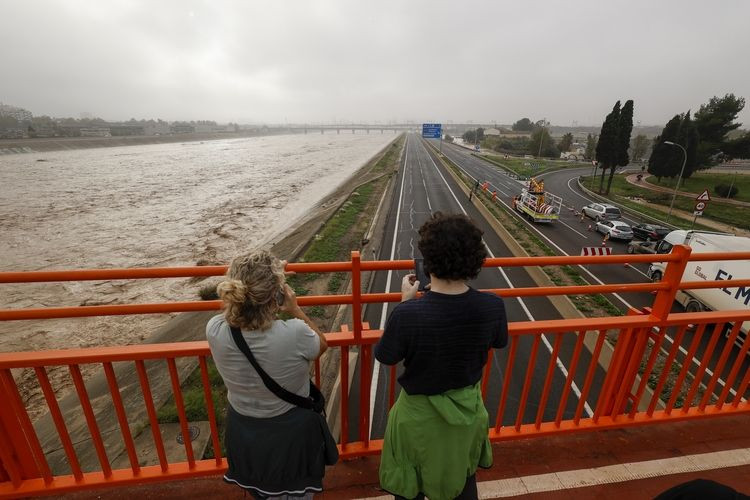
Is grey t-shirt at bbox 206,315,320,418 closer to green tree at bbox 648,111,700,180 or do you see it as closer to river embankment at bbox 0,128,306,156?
green tree at bbox 648,111,700,180

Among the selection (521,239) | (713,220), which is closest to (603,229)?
(521,239)

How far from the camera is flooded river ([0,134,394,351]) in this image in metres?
13.3

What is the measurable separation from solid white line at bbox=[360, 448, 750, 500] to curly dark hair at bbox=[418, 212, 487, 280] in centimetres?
200

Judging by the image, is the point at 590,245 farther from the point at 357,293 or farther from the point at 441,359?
the point at 441,359

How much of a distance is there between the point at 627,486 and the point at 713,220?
35.4 meters

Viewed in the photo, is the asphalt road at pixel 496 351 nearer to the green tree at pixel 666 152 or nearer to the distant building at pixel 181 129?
the green tree at pixel 666 152

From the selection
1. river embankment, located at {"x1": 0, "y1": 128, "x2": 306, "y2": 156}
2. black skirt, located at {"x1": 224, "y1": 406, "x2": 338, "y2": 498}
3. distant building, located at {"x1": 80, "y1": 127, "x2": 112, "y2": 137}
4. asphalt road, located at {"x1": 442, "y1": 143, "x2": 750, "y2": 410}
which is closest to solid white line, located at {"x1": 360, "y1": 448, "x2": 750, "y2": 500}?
black skirt, located at {"x1": 224, "y1": 406, "x2": 338, "y2": 498}

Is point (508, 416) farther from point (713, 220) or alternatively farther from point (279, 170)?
point (279, 170)

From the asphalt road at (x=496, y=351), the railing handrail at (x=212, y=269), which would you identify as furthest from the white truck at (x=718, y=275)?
the railing handrail at (x=212, y=269)

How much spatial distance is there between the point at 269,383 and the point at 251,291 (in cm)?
47

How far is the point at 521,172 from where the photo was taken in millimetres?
55938

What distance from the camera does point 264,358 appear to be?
1650 millimetres

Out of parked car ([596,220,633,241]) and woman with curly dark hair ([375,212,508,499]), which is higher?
woman with curly dark hair ([375,212,508,499])

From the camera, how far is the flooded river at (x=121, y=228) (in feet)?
43.8
